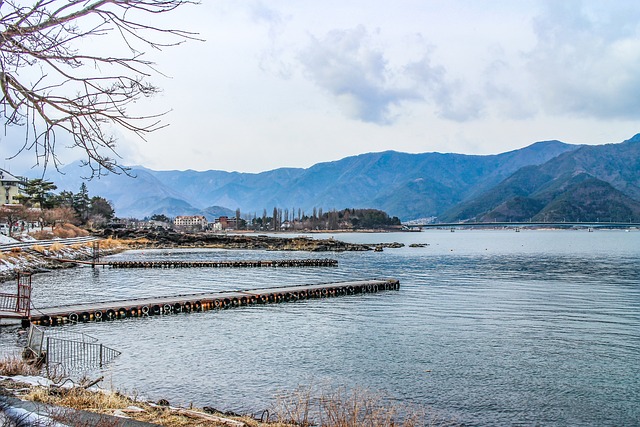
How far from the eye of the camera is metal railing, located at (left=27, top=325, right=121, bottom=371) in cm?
2055

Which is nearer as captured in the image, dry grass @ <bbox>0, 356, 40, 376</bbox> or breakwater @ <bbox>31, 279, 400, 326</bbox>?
dry grass @ <bbox>0, 356, 40, 376</bbox>

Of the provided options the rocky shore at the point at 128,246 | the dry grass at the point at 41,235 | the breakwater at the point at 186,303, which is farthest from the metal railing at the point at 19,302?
the dry grass at the point at 41,235

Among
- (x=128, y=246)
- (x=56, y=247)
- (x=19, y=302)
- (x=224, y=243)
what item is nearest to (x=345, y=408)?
(x=19, y=302)

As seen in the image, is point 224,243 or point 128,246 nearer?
point 128,246

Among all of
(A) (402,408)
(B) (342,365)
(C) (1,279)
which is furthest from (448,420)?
(C) (1,279)

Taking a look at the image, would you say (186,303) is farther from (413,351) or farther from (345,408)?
(345,408)

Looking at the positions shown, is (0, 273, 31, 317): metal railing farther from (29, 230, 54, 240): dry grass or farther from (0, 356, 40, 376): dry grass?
(29, 230, 54, 240): dry grass

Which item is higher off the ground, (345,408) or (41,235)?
(41,235)

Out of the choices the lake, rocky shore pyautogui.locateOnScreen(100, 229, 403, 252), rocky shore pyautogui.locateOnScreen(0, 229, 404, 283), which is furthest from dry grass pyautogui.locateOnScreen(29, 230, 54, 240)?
the lake

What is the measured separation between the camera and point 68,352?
79.8ft

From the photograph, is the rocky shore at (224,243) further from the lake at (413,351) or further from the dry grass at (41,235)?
the lake at (413,351)

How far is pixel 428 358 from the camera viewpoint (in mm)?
24125

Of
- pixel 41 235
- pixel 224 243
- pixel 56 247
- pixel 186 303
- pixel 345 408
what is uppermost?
pixel 41 235

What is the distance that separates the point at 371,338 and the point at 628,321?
16.9 metres
